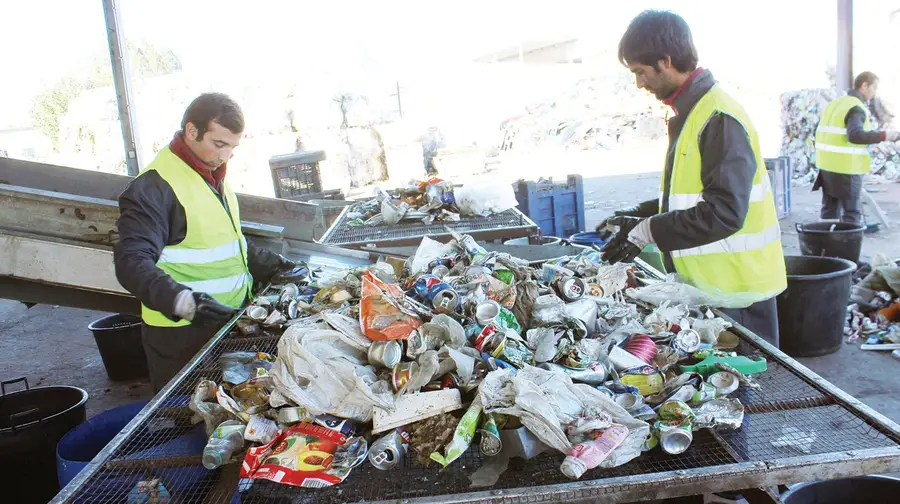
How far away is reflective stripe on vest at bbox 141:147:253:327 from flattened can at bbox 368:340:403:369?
101 cm

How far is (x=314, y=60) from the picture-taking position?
24.4m

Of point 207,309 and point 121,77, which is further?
point 121,77

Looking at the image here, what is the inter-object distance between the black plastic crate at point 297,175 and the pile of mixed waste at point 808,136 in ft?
25.7

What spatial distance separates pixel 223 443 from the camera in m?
1.48

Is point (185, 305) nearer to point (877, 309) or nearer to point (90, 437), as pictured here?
point (90, 437)

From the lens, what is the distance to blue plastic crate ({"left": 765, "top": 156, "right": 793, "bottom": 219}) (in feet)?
24.7

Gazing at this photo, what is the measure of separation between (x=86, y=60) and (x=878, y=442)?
1878 cm

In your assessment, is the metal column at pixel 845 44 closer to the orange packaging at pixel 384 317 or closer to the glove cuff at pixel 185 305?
the orange packaging at pixel 384 317

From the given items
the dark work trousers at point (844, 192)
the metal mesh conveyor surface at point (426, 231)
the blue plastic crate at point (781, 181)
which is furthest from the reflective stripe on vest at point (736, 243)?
the blue plastic crate at point (781, 181)

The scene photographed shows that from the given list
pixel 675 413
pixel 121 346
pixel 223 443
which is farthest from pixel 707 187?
pixel 121 346

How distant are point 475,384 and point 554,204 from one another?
4.26m

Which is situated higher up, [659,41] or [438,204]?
[659,41]

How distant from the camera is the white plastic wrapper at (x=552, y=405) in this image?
137 cm

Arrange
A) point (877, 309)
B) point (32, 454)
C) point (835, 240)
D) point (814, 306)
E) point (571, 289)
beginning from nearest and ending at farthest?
point (571, 289) → point (32, 454) → point (814, 306) → point (877, 309) → point (835, 240)
